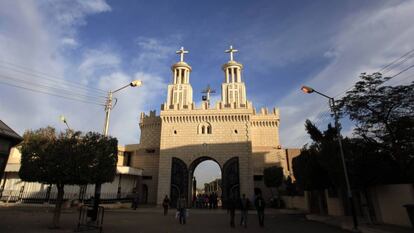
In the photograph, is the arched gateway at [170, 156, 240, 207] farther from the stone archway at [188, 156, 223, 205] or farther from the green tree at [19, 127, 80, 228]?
the green tree at [19, 127, 80, 228]

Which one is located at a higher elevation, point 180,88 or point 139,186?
point 180,88

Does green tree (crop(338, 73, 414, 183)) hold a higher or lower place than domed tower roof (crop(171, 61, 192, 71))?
lower

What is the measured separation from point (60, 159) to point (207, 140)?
22.4m

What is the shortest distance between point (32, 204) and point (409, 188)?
2957 centimetres

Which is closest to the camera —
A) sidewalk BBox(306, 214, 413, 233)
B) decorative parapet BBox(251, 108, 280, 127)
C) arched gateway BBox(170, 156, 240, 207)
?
sidewalk BBox(306, 214, 413, 233)

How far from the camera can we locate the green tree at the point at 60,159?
37.3 ft

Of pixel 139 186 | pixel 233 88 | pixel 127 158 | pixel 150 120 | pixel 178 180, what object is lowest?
pixel 139 186

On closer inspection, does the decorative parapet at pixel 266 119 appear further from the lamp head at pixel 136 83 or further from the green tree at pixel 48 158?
the green tree at pixel 48 158

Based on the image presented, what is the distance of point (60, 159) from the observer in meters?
11.4

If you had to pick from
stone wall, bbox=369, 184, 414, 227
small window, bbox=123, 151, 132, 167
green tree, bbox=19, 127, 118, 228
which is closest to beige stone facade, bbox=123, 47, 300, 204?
small window, bbox=123, 151, 132, 167

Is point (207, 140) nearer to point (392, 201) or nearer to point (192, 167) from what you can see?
point (192, 167)

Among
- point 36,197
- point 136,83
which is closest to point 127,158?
point 36,197

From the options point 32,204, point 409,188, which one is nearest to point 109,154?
point 409,188

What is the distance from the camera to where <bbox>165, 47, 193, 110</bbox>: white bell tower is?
35312 millimetres
